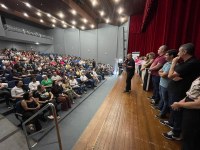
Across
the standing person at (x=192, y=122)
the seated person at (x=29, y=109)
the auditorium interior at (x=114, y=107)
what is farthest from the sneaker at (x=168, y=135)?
the seated person at (x=29, y=109)

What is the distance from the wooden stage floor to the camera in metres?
1.68

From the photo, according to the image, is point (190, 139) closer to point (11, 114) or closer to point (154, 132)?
point (154, 132)

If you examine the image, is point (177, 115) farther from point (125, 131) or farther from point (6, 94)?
point (6, 94)

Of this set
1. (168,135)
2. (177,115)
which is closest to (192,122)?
(177,115)

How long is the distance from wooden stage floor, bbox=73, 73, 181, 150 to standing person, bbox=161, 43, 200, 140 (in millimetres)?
211

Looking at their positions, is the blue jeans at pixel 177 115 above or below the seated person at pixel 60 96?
above

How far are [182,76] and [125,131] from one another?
1173mm

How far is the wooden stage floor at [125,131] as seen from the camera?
5.50 ft

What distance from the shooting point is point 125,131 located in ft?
6.53

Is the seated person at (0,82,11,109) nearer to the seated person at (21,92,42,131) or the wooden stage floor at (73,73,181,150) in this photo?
the seated person at (21,92,42,131)

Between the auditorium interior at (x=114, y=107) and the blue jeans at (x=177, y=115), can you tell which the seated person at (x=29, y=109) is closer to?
the auditorium interior at (x=114, y=107)

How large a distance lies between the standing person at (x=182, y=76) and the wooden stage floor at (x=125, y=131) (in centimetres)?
21

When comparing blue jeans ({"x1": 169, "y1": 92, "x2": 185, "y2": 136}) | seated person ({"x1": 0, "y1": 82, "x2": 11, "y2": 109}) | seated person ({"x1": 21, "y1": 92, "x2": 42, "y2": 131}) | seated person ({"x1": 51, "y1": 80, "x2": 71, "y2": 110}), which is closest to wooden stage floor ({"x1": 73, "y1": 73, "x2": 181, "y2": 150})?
blue jeans ({"x1": 169, "y1": 92, "x2": 185, "y2": 136})

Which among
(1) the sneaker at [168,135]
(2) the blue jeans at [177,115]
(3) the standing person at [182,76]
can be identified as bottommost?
(1) the sneaker at [168,135]
